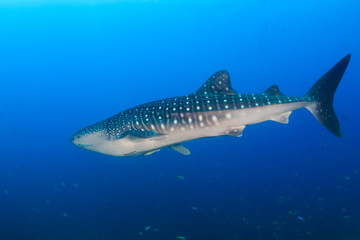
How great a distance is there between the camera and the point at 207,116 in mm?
5570

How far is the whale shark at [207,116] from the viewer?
5387mm

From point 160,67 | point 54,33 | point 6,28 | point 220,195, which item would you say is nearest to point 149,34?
point 160,67

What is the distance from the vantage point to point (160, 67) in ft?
341

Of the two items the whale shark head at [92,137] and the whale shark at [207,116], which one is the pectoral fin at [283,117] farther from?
the whale shark head at [92,137]

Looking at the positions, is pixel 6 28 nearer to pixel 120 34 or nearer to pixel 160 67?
pixel 120 34

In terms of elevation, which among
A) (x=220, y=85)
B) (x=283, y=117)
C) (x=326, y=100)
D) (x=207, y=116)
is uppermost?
(x=220, y=85)

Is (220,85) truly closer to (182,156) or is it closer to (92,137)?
(92,137)

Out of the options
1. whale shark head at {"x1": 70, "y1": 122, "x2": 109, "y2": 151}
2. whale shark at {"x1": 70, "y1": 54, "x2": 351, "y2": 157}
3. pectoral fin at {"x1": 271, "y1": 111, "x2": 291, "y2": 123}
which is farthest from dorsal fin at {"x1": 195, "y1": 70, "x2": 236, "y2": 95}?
whale shark head at {"x1": 70, "y1": 122, "x2": 109, "y2": 151}

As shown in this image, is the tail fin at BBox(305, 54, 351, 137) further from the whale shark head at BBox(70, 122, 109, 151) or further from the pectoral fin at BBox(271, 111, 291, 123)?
the whale shark head at BBox(70, 122, 109, 151)

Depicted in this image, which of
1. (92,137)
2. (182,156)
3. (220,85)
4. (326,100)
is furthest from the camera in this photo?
(182,156)

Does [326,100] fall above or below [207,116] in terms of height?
below

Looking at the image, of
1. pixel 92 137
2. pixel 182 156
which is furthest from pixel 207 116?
pixel 182 156

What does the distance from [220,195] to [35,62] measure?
9415 cm

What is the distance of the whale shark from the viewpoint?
5387 mm
